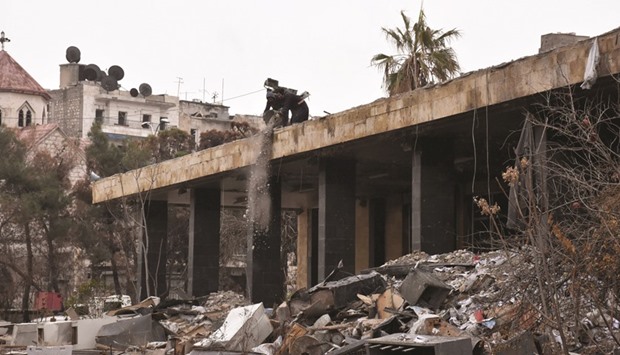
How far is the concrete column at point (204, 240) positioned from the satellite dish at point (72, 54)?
5766 centimetres

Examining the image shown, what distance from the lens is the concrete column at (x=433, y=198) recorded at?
21641 mm

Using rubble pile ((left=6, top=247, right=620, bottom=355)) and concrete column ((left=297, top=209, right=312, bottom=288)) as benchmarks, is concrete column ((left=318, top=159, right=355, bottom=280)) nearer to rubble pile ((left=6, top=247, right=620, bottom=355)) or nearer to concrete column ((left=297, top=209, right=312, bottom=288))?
rubble pile ((left=6, top=247, right=620, bottom=355))

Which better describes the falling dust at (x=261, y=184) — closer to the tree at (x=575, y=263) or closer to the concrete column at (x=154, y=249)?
the concrete column at (x=154, y=249)

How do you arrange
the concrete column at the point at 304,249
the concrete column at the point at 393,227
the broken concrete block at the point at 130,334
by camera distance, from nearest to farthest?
the broken concrete block at the point at 130,334 → the concrete column at the point at 393,227 → the concrete column at the point at 304,249

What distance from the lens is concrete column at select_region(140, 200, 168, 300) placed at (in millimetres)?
34719

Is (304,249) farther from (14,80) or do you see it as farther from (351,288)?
(14,80)

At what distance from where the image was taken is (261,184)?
27172mm

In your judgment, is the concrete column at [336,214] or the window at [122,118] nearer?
the concrete column at [336,214]

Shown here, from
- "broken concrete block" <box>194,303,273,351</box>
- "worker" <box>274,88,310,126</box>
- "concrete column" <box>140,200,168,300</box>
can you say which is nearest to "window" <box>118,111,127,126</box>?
"concrete column" <box>140,200,168,300</box>

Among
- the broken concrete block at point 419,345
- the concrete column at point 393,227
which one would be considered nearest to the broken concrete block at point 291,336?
the broken concrete block at point 419,345

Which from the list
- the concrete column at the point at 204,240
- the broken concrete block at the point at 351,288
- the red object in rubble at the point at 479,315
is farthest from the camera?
the concrete column at the point at 204,240

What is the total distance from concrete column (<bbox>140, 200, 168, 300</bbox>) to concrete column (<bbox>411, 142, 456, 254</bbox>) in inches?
552

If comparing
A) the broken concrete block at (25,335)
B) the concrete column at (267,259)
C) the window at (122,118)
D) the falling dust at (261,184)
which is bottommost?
the broken concrete block at (25,335)

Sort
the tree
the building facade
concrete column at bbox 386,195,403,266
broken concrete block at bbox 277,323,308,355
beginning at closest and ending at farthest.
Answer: the tree
broken concrete block at bbox 277,323,308,355
concrete column at bbox 386,195,403,266
the building facade
